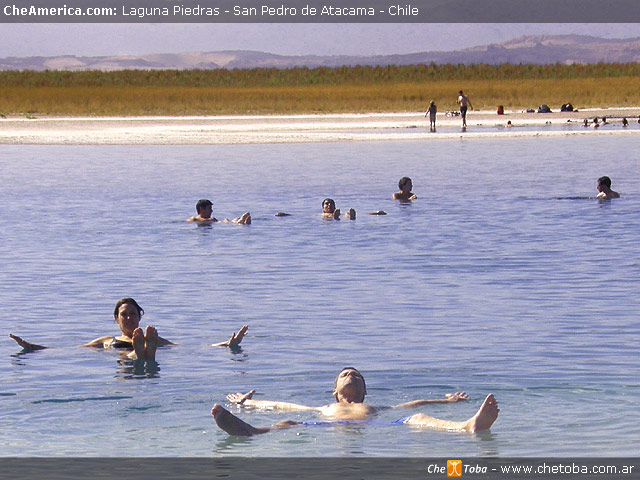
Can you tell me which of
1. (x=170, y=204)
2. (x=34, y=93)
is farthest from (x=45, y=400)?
(x=34, y=93)

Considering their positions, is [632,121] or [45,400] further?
[632,121]

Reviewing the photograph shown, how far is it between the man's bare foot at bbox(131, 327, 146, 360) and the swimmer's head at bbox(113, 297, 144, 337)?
799 mm

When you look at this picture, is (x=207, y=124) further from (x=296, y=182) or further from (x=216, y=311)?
(x=216, y=311)

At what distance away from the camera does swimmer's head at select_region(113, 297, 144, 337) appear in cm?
1343

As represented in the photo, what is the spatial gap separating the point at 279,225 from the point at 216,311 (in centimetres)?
955

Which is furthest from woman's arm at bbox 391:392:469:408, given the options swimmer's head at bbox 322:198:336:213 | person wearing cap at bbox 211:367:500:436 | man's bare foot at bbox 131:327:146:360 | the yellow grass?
the yellow grass

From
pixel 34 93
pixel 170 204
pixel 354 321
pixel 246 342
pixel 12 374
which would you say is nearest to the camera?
pixel 12 374

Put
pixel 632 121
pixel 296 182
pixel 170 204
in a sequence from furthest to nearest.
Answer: pixel 632 121 < pixel 296 182 < pixel 170 204

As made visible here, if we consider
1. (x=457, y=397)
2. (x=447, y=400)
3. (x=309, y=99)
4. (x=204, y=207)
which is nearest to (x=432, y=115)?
(x=309, y=99)

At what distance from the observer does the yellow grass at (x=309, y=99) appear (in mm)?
73500

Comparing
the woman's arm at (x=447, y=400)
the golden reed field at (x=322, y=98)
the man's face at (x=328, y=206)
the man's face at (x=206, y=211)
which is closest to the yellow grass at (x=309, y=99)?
the golden reed field at (x=322, y=98)

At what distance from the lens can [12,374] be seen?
12.8 m
